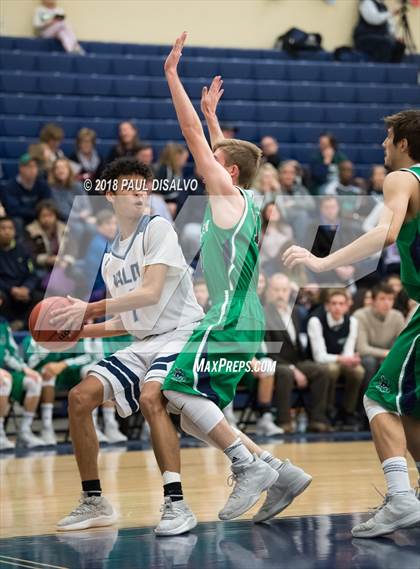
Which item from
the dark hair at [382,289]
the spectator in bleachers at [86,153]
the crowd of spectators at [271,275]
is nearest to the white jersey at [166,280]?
the crowd of spectators at [271,275]

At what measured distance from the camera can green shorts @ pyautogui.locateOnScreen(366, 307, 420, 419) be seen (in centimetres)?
456

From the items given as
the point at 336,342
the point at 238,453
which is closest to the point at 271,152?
the point at 336,342

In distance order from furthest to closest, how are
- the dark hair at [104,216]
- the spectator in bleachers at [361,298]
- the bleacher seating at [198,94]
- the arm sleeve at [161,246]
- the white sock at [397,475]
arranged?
1. the bleacher seating at [198,94]
2. the spectator in bleachers at [361,298]
3. the dark hair at [104,216]
4. the arm sleeve at [161,246]
5. the white sock at [397,475]

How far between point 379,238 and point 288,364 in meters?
5.93

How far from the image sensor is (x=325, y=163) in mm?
13016

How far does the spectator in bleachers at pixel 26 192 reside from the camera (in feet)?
35.6

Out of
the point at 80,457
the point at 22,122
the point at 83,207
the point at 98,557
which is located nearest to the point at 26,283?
the point at 83,207

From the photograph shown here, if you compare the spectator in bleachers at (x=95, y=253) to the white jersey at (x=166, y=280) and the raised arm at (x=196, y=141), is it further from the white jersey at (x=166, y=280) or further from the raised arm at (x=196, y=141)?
the raised arm at (x=196, y=141)

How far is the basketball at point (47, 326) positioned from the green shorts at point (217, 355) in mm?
542

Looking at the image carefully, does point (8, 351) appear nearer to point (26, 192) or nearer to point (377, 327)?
point (26, 192)

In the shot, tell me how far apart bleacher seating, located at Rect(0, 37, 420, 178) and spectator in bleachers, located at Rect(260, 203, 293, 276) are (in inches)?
107

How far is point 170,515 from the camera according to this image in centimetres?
488

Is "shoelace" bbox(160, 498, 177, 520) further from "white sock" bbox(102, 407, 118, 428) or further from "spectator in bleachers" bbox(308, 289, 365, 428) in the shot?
"spectator in bleachers" bbox(308, 289, 365, 428)

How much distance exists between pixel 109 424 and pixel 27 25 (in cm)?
650
